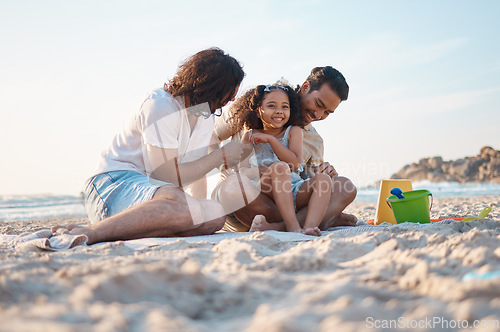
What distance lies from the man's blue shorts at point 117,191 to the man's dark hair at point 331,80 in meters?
1.54

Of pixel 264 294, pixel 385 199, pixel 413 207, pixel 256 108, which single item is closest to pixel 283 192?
pixel 256 108

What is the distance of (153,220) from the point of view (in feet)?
7.70

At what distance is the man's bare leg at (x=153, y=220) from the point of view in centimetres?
227

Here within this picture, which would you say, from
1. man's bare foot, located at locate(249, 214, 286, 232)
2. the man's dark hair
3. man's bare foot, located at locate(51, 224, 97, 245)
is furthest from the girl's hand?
man's bare foot, located at locate(51, 224, 97, 245)

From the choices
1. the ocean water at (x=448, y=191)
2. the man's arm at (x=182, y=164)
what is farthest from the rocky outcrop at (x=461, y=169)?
the man's arm at (x=182, y=164)

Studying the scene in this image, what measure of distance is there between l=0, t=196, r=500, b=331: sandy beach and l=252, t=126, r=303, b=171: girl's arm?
1.49m

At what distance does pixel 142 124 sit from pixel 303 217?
127 cm

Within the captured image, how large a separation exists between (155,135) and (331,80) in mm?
1523

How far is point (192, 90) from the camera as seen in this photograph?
274 centimetres

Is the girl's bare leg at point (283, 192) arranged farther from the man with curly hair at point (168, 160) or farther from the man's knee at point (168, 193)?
the man's knee at point (168, 193)

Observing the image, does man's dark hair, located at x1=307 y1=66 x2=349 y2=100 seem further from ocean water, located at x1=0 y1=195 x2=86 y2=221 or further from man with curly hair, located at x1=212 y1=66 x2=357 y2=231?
ocean water, located at x1=0 y1=195 x2=86 y2=221

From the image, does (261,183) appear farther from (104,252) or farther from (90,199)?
(104,252)

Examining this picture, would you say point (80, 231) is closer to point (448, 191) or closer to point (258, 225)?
point (258, 225)

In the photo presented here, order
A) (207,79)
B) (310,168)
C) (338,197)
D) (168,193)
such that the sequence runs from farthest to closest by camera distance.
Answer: (310,168) → (338,197) → (207,79) → (168,193)
